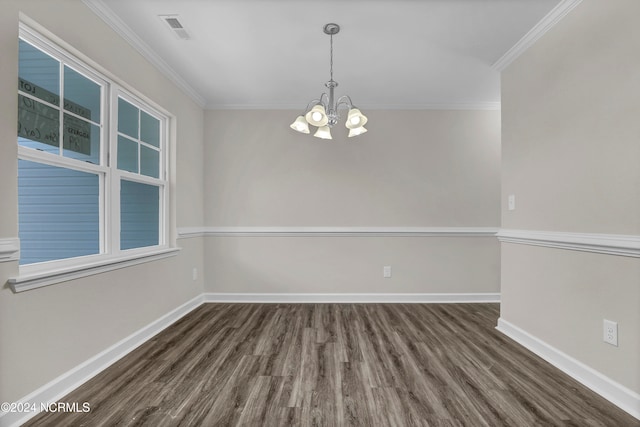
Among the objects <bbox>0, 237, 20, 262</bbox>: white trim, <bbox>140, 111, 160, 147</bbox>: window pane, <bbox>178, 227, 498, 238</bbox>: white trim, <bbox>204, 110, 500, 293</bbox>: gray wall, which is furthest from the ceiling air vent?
<bbox>178, 227, 498, 238</bbox>: white trim

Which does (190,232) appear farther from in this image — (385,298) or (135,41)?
(385,298)

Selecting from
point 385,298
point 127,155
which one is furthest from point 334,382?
point 127,155

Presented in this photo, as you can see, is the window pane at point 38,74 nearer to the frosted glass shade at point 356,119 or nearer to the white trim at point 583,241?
the frosted glass shade at point 356,119

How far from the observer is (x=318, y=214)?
3836 millimetres

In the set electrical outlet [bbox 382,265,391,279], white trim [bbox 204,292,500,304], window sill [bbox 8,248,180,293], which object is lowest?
white trim [bbox 204,292,500,304]

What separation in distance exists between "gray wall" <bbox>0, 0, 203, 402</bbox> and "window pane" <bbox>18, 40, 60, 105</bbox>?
0.15m

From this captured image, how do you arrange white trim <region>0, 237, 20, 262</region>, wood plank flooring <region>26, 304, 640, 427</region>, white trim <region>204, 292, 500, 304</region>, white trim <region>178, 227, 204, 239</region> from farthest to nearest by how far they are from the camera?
white trim <region>204, 292, 500, 304</region>
white trim <region>178, 227, 204, 239</region>
wood plank flooring <region>26, 304, 640, 427</region>
white trim <region>0, 237, 20, 262</region>

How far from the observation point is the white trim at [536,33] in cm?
206

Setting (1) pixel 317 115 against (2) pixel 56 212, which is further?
(1) pixel 317 115

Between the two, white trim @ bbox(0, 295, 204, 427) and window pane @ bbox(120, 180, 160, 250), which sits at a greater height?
window pane @ bbox(120, 180, 160, 250)

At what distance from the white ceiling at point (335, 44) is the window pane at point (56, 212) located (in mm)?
1160

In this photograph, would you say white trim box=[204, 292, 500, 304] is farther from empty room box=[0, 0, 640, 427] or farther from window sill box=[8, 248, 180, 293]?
window sill box=[8, 248, 180, 293]

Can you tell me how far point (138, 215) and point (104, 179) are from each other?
0.56 meters

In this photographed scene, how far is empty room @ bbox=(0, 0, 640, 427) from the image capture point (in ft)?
5.47
